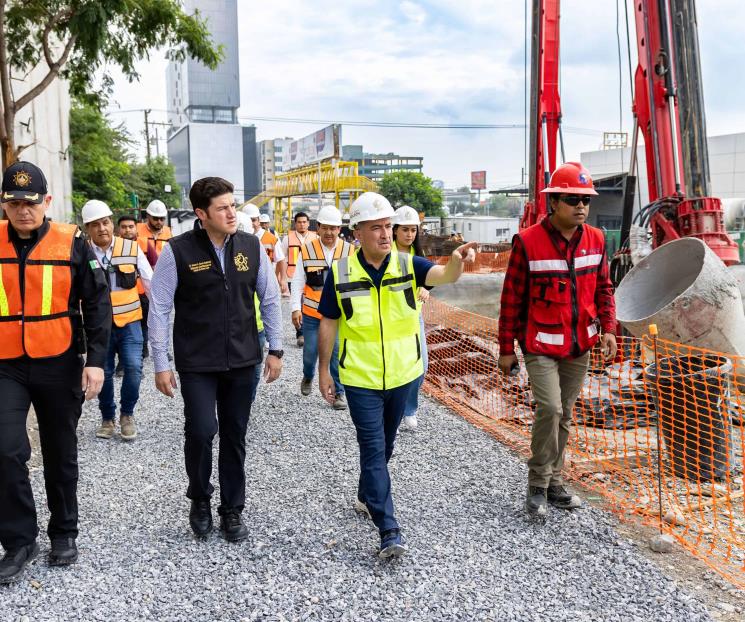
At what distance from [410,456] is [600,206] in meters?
34.3

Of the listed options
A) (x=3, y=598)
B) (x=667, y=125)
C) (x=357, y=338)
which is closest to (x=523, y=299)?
(x=357, y=338)

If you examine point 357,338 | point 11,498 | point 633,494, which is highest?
point 357,338

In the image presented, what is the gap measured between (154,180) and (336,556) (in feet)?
181

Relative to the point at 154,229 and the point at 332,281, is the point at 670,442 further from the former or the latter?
the point at 154,229

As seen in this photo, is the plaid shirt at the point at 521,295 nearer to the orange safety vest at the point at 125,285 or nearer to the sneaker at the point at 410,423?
the sneaker at the point at 410,423

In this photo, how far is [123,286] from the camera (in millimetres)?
6273

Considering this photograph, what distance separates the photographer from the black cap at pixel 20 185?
342 cm

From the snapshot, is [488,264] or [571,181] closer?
[571,181]

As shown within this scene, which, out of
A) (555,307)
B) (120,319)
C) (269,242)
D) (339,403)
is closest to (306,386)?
(339,403)

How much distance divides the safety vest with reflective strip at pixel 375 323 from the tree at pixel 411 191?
76538mm

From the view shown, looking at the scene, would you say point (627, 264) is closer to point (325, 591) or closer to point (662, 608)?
point (662, 608)

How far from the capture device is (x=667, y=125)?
748 centimetres

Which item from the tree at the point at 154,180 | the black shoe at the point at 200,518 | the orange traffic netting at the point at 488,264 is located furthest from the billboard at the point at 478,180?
the black shoe at the point at 200,518

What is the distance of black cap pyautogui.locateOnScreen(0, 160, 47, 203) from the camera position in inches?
134
